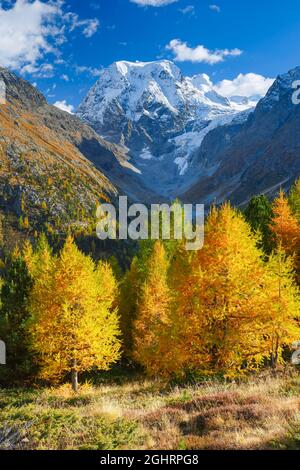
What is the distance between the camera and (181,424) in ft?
42.6

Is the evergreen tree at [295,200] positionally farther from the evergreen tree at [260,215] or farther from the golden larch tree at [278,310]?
the golden larch tree at [278,310]

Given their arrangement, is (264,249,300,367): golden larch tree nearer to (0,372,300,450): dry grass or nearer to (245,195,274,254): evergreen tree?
(0,372,300,450): dry grass

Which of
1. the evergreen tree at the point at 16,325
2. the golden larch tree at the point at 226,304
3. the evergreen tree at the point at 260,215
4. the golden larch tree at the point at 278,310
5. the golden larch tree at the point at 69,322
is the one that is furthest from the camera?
the evergreen tree at the point at 260,215

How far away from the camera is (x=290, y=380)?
17562 millimetres

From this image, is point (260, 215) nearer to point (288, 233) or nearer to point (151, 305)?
point (288, 233)

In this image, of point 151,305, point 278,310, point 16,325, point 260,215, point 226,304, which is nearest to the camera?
point 226,304

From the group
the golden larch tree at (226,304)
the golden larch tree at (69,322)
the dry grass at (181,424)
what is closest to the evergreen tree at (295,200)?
the golden larch tree at (226,304)

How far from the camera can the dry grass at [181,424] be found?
10430mm

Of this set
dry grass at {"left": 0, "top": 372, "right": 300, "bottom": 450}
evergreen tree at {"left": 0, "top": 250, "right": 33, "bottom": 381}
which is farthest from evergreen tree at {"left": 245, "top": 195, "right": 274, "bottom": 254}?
dry grass at {"left": 0, "top": 372, "right": 300, "bottom": 450}

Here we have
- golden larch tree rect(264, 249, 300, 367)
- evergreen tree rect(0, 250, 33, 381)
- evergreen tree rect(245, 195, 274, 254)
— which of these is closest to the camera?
golden larch tree rect(264, 249, 300, 367)

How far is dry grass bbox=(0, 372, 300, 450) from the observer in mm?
10430

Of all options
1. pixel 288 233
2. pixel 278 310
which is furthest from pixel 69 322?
pixel 288 233

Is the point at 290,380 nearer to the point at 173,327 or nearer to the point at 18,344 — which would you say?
the point at 173,327
